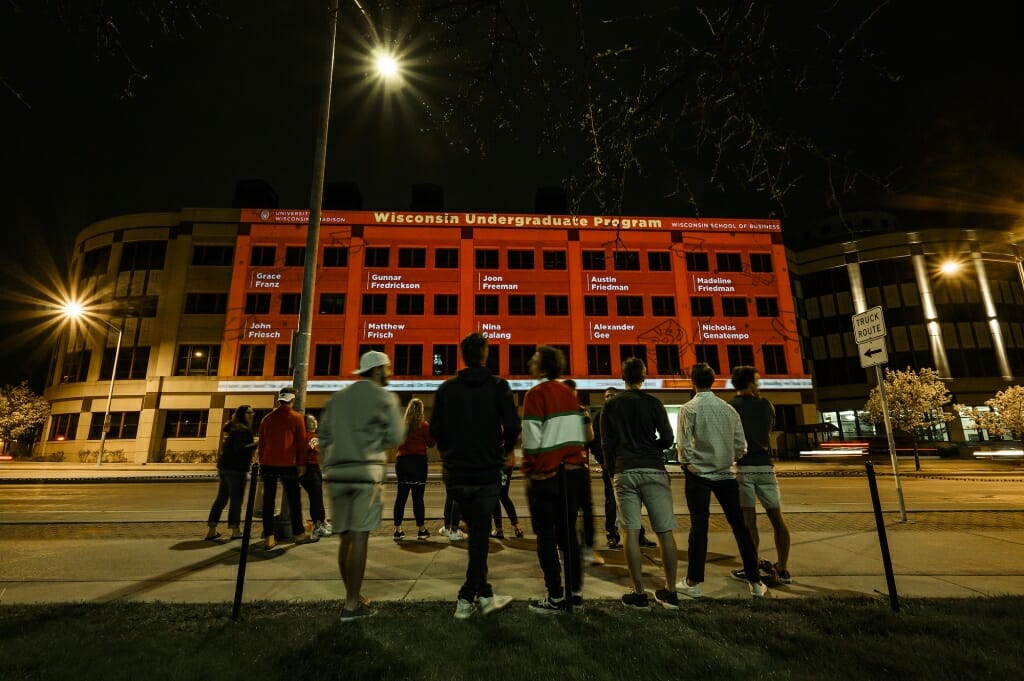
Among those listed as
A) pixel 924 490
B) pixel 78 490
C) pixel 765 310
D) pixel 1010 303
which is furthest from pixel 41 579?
pixel 1010 303

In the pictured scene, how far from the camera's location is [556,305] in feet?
107

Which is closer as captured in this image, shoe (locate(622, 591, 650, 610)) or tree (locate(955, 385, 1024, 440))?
shoe (locate(622, 591, 650, 610))

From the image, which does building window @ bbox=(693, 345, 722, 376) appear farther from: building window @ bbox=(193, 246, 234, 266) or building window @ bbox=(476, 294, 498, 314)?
building window @ bbox=(193, 246, 234, 266)

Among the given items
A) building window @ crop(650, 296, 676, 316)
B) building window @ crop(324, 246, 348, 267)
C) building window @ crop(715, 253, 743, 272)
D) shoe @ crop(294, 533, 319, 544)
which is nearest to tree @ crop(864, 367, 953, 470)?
building window @ crop(715, 253, 743, 272)

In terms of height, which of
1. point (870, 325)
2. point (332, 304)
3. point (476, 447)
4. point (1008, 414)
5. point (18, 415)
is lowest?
point (476, 447)

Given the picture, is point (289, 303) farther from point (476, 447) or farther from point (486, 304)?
point (476, 447)

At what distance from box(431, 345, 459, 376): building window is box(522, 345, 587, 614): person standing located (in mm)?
27015

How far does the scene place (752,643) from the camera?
3049mm

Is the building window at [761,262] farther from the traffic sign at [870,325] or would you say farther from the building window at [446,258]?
the traffic sign at [870,325]

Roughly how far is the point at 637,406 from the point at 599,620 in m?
1.74

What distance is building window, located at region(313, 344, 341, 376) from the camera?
30.3 meters

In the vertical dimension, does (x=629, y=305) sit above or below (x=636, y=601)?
above

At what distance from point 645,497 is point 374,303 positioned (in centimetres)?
A: 2986

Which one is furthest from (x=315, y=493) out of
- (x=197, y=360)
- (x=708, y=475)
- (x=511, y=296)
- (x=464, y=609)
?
(x=197, y=360)
